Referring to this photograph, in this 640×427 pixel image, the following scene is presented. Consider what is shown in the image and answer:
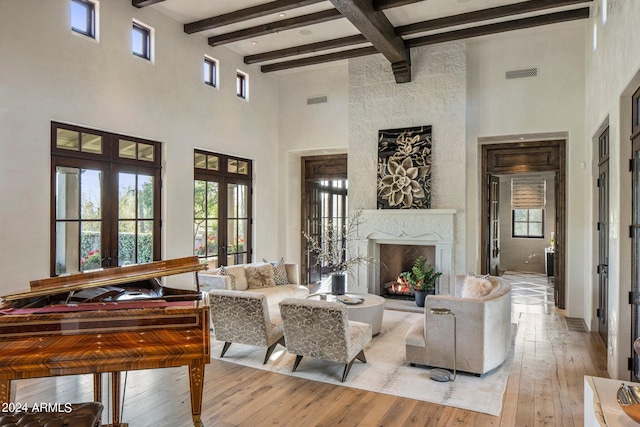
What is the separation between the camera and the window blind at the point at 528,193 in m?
11.8

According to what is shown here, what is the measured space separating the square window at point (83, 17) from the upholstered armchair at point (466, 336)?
5289 millimetres

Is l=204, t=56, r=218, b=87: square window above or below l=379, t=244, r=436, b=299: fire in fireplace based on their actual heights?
above

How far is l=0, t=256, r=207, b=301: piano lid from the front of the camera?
277cm

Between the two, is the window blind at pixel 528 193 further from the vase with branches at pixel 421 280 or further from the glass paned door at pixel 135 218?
the glass paned door at pixel 135 218

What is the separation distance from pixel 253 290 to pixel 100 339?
373 cm

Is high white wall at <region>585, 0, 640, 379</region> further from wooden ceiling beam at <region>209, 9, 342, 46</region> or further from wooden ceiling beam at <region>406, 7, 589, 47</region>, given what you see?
wooden ceiling beam at <region>209, 9, 342, 46</region>

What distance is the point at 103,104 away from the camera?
5480 mm

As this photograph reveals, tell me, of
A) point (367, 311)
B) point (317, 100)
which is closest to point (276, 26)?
point (317, 100)

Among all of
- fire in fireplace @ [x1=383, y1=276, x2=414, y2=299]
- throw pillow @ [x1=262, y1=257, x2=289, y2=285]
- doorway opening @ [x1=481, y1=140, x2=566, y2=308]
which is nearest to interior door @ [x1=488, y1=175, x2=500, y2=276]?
doorway opening @ [x1=481, y1=140, x2=566, y2=308]

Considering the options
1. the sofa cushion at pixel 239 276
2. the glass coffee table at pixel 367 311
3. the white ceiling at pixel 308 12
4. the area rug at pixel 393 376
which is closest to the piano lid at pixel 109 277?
the area rug at pixel 393 376

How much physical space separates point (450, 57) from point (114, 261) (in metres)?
6.34

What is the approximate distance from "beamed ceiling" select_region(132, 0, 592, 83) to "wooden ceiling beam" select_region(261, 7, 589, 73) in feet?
0.04

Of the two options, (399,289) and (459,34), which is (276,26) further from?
(399,289)

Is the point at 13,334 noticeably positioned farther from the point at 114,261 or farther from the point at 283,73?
Answer: the point at 283,73
